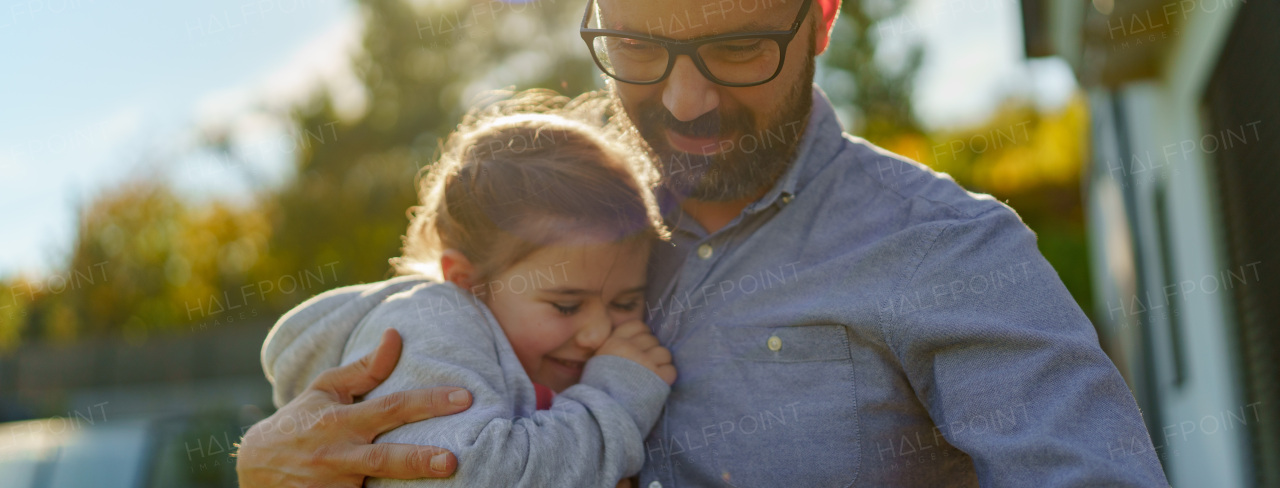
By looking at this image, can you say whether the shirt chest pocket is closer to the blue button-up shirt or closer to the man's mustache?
the blue button-up shirt

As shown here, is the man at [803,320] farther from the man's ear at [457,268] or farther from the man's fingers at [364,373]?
the man's ear at [457,268]

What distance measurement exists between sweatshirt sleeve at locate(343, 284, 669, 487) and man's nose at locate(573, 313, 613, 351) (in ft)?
0.27

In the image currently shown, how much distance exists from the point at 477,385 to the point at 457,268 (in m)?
0.43

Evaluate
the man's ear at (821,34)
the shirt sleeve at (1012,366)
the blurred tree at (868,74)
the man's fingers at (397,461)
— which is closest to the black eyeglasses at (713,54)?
the man's ear at (821,34)

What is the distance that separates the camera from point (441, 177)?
7.47 ft

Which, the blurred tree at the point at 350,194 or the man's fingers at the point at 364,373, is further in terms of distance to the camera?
the blurred tree at the point at 350,194

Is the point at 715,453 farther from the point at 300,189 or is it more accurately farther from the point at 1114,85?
the point at 300,189

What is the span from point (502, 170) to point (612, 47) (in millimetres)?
386

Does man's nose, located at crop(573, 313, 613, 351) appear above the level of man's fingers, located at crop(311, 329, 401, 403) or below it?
below

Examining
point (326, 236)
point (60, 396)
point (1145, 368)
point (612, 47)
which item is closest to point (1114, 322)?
point (1145, 368)

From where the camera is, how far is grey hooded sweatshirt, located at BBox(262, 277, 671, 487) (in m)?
1.59

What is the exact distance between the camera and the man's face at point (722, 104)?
1933mm

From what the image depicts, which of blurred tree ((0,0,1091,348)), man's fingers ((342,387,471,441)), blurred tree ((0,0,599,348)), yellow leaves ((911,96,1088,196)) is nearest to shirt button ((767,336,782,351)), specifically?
man's fingers ((342,387,471,441))

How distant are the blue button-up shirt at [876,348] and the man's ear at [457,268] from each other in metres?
0.43
